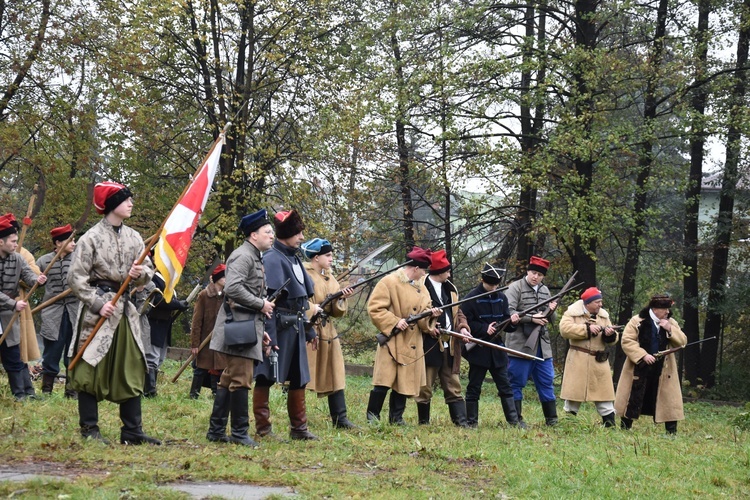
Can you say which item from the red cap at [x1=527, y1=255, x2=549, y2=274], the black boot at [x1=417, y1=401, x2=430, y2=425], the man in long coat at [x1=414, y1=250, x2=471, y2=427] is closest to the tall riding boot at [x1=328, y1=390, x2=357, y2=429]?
the man in long coat at [x1=414, y1=250, x2=471, y2=427]

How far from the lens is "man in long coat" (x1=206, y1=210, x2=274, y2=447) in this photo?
302 inches

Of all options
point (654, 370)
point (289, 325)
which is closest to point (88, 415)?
point (289, 325)

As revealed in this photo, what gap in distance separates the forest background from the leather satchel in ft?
41.2

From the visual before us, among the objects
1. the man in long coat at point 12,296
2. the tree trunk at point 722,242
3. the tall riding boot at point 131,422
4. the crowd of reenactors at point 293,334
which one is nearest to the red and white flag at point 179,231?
the crowd of reenactors at point 293,334

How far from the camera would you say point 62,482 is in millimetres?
5555

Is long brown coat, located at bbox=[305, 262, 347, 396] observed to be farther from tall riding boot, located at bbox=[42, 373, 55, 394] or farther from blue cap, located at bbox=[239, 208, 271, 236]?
tall riding boot, located at bbox=[42, 373, 55, 394]

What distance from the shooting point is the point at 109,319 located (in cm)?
709

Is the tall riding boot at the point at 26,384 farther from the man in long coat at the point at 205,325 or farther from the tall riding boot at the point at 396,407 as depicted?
the tall riding boot at the point at 396,407

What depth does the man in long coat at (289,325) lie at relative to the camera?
8.23m

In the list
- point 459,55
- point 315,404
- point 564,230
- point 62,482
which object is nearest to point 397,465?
point 62,482

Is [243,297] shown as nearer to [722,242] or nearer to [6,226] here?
[6,226]

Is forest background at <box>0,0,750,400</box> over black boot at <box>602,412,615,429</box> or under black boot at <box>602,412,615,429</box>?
over

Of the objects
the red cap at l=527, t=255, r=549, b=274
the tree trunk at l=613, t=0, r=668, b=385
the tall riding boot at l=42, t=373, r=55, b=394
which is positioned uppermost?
the tree trunk at l=613, t=0, r=668, b=385

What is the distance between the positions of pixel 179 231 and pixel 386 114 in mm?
13869
